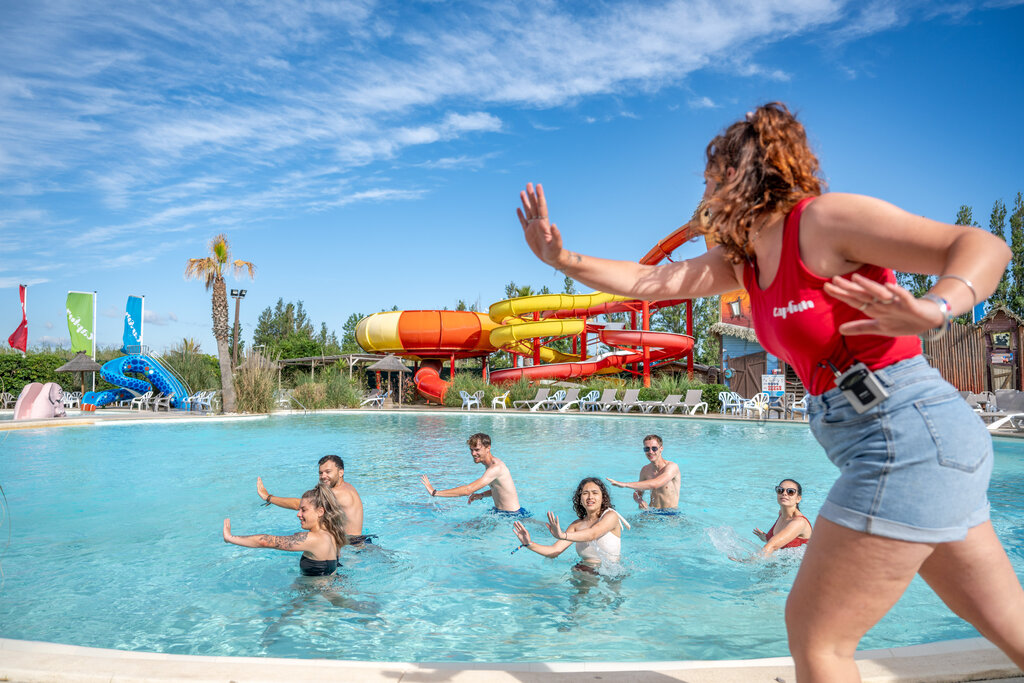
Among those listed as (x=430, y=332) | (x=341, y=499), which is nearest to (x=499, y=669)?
(x=341, y=499)

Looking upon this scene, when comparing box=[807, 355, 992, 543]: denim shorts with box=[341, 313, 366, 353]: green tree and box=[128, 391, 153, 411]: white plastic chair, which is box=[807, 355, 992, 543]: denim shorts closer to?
box=[128, 391, 153, 411]: white plastic chair

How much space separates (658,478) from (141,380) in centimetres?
2393

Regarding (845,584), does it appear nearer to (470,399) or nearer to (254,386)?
(254,386)

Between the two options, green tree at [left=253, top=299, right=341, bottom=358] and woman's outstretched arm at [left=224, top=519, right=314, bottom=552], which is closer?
woman's outstretched arm at [left=224, top=519, right=314, bottom=552]

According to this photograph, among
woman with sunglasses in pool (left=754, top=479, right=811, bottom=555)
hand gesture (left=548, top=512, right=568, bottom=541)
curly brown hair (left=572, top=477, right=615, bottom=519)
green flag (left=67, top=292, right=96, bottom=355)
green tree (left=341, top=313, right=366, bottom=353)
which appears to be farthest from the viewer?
green tree (left=341, top=313, right=366, bottom=353)

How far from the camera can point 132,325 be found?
26.5 meters

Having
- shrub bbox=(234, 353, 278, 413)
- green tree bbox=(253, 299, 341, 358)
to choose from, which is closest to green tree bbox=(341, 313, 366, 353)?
green tree bbox=(253, 299, 341, 358)

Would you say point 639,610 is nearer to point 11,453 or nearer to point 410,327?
point 11,453

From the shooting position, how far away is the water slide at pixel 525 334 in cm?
2475

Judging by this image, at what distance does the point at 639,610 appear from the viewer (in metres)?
4.10

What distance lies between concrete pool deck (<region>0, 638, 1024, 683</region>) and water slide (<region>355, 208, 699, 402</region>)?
63.9ft

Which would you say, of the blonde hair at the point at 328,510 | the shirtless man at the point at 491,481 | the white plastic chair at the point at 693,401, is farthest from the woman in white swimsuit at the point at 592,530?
the white plastic chair at the point at 693,401

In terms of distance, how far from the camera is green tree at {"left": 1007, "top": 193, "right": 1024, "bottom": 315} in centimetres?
2544

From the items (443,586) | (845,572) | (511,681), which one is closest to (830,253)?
(845,572)
